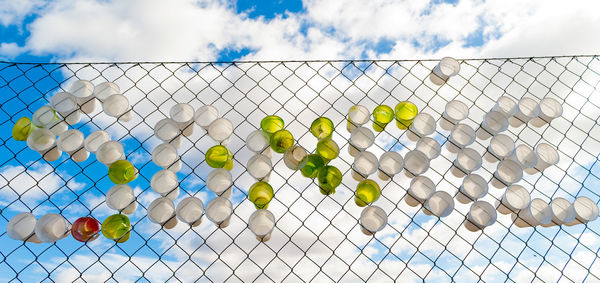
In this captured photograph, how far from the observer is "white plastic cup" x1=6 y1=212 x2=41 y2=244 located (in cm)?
167

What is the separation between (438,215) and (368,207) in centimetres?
29

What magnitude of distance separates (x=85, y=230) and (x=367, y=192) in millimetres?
1122

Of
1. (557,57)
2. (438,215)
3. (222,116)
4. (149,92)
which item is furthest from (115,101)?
(557,57)

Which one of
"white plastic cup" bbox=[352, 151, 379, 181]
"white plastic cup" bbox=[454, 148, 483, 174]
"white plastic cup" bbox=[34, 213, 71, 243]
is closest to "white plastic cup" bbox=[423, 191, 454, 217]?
"white plastic cup" bbox=[454, 148, 483, 174]

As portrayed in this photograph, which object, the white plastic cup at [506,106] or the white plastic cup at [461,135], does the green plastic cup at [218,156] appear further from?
the white plastic cup at [506,106]

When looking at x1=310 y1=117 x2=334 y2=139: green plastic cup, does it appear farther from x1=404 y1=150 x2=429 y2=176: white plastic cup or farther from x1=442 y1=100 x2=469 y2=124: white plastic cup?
x1=442 y1=100 x2=469 y2=124: white plastic cup

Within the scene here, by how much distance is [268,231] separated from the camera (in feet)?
5.41

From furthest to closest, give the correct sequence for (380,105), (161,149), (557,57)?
(557,57), (380,105), (161,149)

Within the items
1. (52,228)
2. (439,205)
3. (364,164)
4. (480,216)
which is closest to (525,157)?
(480,216)

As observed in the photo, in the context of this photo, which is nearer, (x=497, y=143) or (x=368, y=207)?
(x=368, y=207)

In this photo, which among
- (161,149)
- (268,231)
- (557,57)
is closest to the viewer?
(268,231)

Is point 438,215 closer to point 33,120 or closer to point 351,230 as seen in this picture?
point 351,230

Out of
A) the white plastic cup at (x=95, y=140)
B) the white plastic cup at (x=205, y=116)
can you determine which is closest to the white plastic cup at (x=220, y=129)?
the white plastic cup at (x=205, y=116)

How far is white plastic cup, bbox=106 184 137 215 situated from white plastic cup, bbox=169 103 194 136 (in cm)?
33
